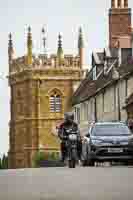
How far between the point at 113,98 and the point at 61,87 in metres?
49.4

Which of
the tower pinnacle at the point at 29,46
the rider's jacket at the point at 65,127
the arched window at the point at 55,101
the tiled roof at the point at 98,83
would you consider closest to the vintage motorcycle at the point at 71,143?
the rider's jacket at the point at 65,127

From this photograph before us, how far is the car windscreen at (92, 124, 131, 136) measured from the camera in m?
32.1

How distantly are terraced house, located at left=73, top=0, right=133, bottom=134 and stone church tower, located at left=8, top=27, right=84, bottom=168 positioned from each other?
26.0 meters

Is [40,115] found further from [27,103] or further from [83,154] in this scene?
[83,154]

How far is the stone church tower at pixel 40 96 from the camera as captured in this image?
A: 107 metres

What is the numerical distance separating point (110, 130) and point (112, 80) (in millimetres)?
25685

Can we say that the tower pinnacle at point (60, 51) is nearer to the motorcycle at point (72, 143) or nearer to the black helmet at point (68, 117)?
the motorcycle at point (72, 143)

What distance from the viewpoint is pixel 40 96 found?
109062 millimetres

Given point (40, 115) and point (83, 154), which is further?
point (40, 115)

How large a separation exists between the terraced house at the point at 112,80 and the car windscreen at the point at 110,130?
57.0ft

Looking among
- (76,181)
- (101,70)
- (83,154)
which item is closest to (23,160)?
(101,70)

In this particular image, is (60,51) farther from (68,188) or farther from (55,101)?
(68,188)

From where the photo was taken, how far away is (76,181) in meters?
19.5

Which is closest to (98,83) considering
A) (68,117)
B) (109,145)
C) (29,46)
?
(109,145)
